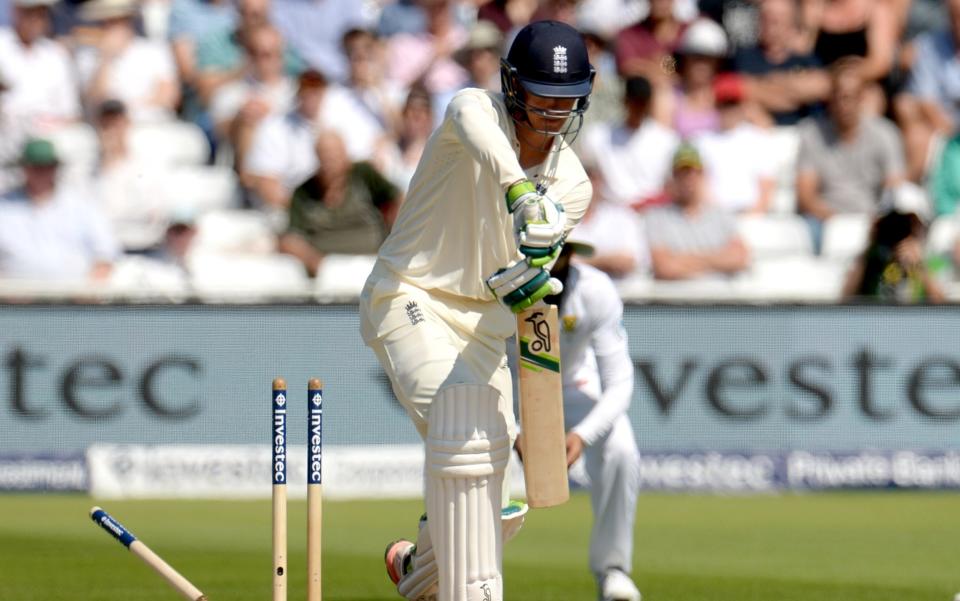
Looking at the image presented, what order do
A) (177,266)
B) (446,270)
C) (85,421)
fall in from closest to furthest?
(446,270) → (85,421) → (177,266)

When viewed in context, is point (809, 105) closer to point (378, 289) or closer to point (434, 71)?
point (434, 71)

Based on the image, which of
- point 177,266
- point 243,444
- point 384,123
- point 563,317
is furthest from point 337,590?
point 384,123

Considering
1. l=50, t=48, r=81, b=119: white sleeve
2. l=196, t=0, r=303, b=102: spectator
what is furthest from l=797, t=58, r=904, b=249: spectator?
l=50, t=48, r=81, b=119: white sleeve

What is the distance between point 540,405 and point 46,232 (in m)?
7.24

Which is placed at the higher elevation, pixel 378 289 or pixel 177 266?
pixel 378 289

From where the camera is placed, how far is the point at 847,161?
1224cm

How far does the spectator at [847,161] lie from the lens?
40.1 feet

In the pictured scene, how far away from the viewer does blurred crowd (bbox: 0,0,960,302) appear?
1146 centimetres

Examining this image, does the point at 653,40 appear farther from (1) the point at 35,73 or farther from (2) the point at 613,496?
(2) the point at 613,496

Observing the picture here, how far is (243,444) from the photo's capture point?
1067 centimetres

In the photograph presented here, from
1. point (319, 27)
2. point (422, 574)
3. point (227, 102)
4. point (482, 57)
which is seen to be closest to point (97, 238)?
point (227, 102)

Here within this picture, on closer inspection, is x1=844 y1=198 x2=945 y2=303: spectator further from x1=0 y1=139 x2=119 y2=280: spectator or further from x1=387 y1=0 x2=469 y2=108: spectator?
x1=0 y1=139 x2=119 y2=280: spectator

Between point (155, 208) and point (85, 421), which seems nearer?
point (85, 421)

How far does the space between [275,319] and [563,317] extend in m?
4.45
